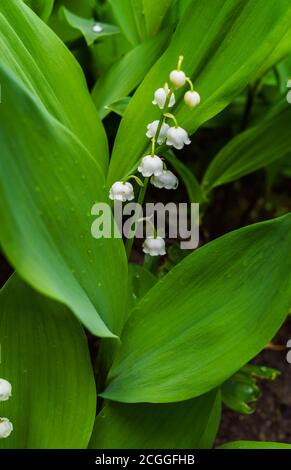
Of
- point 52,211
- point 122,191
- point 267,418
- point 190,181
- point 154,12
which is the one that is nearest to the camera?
point 52,211

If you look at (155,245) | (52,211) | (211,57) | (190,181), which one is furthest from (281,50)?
(52,211)

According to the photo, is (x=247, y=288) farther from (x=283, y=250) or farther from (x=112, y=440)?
(x=112, y=440)

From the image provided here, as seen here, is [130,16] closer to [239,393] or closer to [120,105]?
[120,105]

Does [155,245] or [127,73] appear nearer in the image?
[155,245]

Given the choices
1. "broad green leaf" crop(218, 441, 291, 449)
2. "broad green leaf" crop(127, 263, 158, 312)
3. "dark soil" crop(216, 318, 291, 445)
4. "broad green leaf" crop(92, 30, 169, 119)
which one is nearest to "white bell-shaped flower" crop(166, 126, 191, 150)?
"broad green leaf" crop(92, 30, 169, 119)
